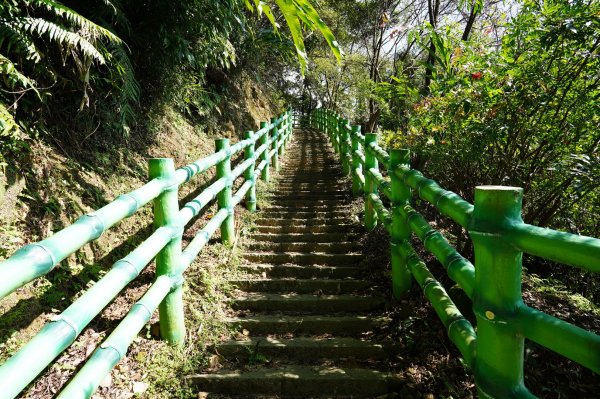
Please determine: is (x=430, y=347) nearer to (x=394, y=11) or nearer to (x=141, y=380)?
(x=141, y=380)

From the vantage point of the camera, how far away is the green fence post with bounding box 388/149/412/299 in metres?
2.85

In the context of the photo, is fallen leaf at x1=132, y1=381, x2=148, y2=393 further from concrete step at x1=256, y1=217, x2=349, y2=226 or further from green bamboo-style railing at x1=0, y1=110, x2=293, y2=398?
concrete step at x1=256, y1=217, x2=349, y2=226

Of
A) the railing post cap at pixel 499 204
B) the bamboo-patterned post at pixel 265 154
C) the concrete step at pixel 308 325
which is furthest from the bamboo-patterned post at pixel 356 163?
the railing post cap at pixel 499 204

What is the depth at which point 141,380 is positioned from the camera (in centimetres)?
225

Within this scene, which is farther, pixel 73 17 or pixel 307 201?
pixel 307 201

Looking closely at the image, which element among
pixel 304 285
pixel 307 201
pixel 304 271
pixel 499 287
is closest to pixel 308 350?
pixel 304 285

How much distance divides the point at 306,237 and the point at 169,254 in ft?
7.32

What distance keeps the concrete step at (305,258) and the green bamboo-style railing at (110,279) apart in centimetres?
73

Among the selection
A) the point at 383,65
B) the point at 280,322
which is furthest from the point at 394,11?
the point at 280,322

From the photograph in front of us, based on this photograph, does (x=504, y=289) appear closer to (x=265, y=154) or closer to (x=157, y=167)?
(x=157, y=167)

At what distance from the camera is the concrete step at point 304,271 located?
3.67m

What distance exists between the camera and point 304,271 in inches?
147

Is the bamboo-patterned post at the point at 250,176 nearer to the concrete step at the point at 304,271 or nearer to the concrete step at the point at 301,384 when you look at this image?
the concrete step at the point at 304,271

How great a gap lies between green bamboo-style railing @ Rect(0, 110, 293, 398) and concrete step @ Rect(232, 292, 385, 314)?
2.29 feet
